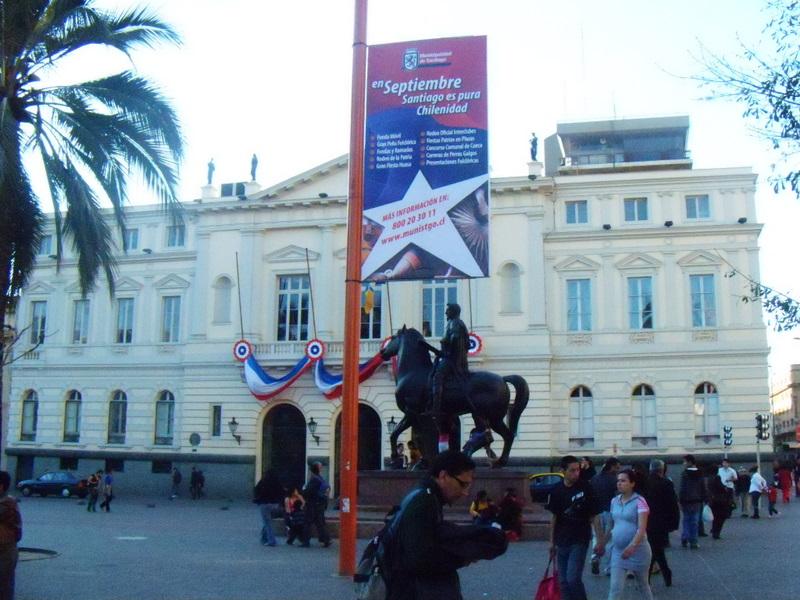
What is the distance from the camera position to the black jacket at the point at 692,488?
18252 mm

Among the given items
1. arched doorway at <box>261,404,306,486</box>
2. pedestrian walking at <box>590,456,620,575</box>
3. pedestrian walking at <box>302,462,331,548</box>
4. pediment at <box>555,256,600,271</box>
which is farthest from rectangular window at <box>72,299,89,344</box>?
pedestrian walking at <box>590,456,620,575</box>

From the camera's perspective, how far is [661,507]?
42.4 ft

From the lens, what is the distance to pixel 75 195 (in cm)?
1645

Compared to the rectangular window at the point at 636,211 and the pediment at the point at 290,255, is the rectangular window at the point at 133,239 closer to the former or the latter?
the pediment at the point at 290,255

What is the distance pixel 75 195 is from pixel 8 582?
890 cm

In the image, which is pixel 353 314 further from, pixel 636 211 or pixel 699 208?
pixel 699 208

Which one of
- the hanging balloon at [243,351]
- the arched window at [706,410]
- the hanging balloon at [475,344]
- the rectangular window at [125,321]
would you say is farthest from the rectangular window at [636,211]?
the rectangular window at [125,321]

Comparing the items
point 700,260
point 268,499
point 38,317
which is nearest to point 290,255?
point 38,317

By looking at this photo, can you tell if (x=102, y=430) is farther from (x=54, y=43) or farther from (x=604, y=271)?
(x=54, y=43)

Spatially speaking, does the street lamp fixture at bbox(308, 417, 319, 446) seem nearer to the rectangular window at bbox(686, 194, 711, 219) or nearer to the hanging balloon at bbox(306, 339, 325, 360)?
the hanging balloon at bbox(306, 339, 325, 360)

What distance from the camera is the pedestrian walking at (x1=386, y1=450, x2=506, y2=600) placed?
5207 millimetres

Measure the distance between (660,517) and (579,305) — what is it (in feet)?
97.1

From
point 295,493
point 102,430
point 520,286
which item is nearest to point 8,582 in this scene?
point 295,493

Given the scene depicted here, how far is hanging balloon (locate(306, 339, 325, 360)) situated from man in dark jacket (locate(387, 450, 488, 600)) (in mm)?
36807
